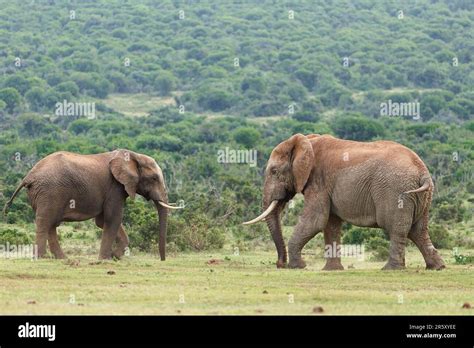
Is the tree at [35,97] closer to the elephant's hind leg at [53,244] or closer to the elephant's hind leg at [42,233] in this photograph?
the elephant's hind leg at [53,244]

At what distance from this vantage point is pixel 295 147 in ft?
62.7

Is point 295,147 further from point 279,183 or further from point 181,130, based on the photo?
point 181,130

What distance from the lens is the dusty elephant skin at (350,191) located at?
17.8 meters

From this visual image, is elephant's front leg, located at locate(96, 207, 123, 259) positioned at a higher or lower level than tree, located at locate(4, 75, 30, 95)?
lower

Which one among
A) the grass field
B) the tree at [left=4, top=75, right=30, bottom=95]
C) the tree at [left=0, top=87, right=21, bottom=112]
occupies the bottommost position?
the grass field

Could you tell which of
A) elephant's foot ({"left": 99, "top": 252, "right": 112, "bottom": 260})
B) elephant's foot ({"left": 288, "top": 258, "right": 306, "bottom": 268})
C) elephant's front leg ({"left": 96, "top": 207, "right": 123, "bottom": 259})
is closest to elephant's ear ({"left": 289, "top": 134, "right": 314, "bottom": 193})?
elephant's foot ({"left": 288, "top": 258, "right": 306, "bottom": 268})

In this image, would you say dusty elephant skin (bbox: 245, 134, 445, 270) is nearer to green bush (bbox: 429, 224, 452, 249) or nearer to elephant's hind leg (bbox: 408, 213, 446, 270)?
elephant's hind leg (bbox: 408, 213, 446, 270)

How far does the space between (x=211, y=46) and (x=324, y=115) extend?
3904 cm

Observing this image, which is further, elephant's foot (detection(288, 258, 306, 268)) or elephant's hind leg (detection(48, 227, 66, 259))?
→ elephant's hind leg (detection(48, 227, 66, 259))

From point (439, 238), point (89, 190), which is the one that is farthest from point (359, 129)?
point (89, 190)

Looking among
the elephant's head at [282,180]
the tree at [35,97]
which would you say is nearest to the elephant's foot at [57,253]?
the elephant's head at [282,180]

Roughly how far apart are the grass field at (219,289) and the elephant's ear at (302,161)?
1.35m

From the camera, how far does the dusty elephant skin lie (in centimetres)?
1781

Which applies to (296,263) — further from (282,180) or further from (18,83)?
(18,83)
